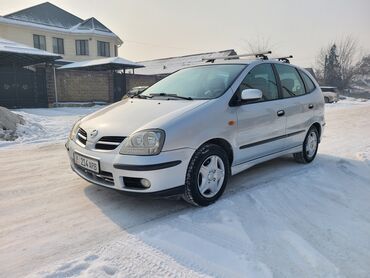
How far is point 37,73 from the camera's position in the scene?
16.7m

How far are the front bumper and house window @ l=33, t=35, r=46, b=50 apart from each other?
29.7 metres

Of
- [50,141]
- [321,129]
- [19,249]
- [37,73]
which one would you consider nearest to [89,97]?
[37,73]

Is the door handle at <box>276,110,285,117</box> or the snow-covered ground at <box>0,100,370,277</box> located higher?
the door handle at <box>276,110,285,117</box>

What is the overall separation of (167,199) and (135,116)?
1.06 meters

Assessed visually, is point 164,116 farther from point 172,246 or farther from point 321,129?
point 321,129

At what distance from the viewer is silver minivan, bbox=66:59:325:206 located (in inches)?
125

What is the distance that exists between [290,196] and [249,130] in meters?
0.96

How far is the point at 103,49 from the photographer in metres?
32.2

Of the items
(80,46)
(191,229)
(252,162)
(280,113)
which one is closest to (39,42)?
(80,46)

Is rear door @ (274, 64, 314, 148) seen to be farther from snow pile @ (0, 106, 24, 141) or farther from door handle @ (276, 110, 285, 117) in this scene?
snow pile @ (0, 106, 24, 141)

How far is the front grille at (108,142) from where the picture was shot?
329 cm

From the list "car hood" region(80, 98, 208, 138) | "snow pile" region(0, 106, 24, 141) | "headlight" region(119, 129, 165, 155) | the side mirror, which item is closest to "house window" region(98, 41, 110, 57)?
"snow pile" region(0, 106, 24, 141)

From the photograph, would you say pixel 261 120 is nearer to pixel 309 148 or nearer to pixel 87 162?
pixel 309 148

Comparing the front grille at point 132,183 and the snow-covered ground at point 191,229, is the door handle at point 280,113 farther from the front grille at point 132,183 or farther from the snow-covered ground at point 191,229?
the front grille at point 132,183
